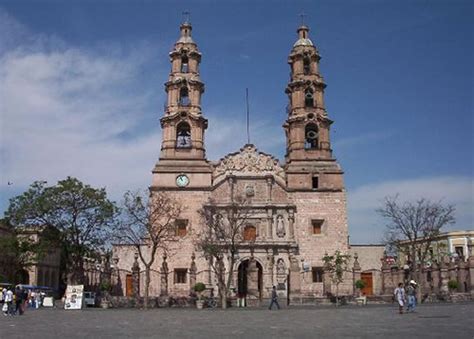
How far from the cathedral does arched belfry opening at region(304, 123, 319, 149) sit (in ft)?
0.29

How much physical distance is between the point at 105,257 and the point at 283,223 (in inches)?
589

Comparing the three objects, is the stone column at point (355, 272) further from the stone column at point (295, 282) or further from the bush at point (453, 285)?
the bush at point (453, 285)

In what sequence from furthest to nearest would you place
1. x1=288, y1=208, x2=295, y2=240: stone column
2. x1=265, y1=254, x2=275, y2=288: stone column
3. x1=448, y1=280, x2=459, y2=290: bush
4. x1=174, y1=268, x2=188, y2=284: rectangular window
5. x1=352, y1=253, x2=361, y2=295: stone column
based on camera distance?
x1=288, y1=208, x2=295, y2=240: stone column
x1=174, y1=268, x2=188, y2=284: rectangular window
x1=265, y1=254, x2=275, y2=288: stone column
x1=352, y1=253, x2=361, y2=295: stone column
x1=448, y1=280, x2=459, y2=290: bush

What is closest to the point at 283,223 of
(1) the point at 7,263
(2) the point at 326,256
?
(2) the point at 326,256

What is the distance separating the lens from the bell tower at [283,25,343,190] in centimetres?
5075

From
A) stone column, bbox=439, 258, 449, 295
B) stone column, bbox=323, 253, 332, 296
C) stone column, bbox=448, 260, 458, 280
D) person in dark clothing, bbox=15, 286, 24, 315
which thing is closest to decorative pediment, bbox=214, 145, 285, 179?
stone column, bbox=323, 253, 332, 296

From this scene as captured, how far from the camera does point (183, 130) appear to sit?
51.7 metres

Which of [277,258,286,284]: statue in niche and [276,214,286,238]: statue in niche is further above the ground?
[276,214,286,238]: statue in niche

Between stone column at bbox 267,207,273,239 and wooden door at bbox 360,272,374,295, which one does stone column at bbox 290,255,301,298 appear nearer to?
stone column at bbox 267,207,273,239

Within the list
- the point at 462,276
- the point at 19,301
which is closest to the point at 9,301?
the point at 19,301

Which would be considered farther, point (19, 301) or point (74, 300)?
point (74, 300)

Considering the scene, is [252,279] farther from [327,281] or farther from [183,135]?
[183,135]

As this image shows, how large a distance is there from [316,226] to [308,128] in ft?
28.7

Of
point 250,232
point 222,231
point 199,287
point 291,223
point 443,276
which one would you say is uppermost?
point 291,223
